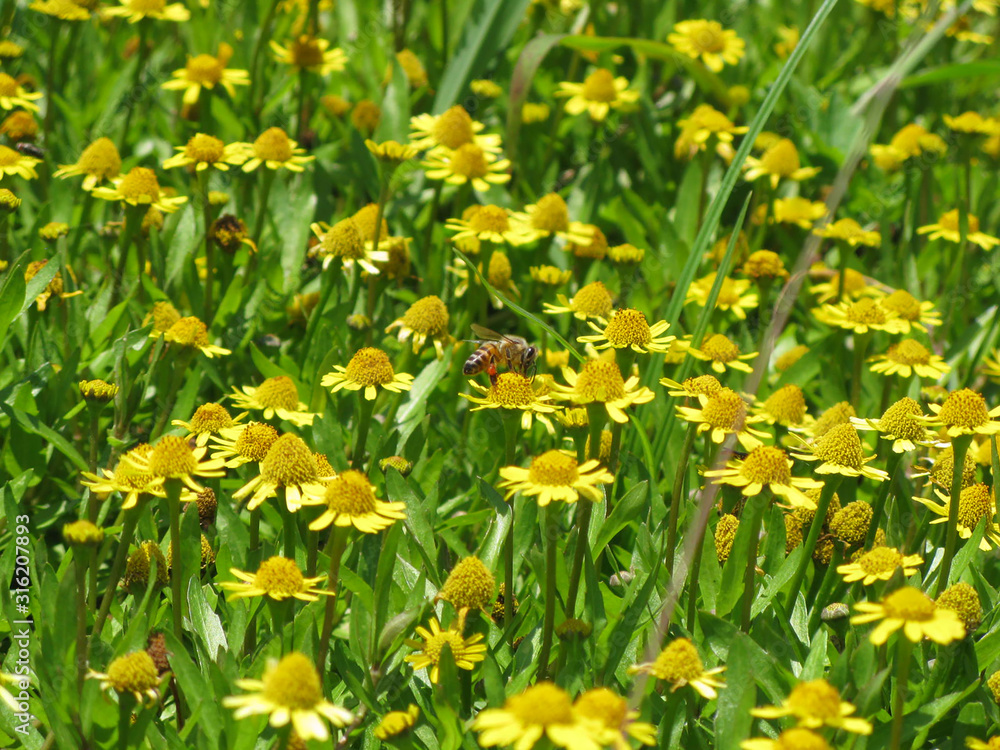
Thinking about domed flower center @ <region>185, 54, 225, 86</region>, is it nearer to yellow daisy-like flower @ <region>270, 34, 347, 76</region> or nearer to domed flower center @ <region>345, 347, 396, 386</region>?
yellow daisy-like flower @ <region>270, 34, 347, 76</region>

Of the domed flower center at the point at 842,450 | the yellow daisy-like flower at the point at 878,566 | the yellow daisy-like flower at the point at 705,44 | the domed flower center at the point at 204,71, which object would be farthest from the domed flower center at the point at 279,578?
the yellow daisy-like flower at the point at 705,44

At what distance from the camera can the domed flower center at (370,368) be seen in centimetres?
221

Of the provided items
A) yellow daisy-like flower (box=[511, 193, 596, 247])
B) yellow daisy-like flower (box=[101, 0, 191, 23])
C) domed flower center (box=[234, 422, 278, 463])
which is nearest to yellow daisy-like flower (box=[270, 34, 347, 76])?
yellow daisy-like flower (box=[101, 0, 191, 23])

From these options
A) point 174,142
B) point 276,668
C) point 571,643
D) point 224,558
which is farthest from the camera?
point 174,142

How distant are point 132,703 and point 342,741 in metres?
0.30

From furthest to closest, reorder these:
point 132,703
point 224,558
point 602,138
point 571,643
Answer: point 602,138 → point 224,558 → point 571,643 → point 132,703

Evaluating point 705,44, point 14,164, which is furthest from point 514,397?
point 705,44

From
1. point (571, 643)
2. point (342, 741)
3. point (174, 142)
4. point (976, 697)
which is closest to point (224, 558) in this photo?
point (342, 741)

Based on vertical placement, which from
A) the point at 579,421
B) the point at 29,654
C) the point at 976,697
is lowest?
the point at 29,654

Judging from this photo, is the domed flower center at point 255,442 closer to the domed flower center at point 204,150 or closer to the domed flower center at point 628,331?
the domed flower center at point 628,331

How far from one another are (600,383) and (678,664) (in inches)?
18.7

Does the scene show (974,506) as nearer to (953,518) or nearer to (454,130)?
(953,518)

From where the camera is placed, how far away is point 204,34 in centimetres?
398

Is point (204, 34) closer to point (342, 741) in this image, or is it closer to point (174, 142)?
point (174, 142)
